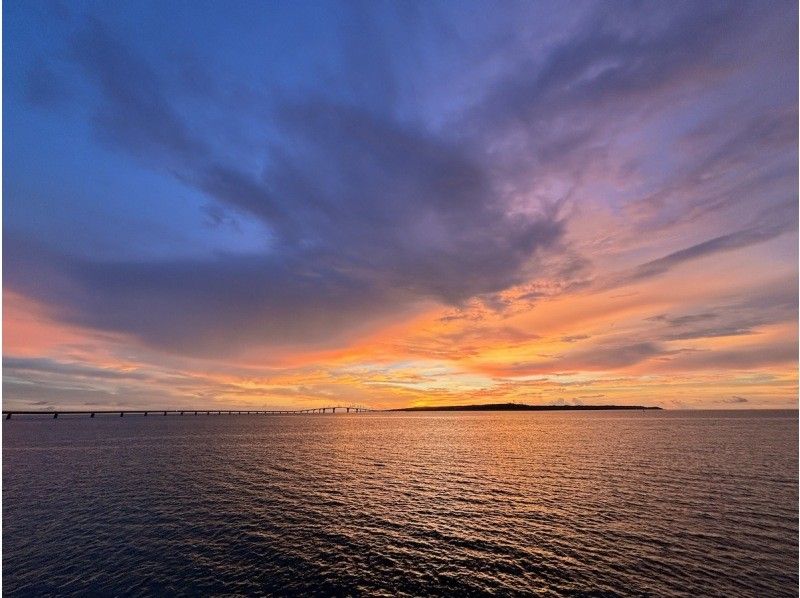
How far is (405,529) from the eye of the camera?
47750 millimetres

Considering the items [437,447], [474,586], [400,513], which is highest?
[437,447]

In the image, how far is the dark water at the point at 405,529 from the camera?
1411 inches

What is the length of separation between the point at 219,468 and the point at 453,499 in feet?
169

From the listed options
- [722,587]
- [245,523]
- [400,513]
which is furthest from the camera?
[400,513]

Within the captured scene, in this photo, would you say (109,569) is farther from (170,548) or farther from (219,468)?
(219,468)

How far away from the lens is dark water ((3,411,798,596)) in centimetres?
3584

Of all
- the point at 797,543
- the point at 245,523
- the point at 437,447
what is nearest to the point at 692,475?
the point at 797,543

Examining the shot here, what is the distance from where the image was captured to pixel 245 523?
49.9 m

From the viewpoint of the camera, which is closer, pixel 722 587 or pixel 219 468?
pixel 722 587

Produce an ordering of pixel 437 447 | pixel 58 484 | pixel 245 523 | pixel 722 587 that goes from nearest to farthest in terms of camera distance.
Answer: pixel 722 587 → pixel 245 523 → pixel 58 484 → pixel 437 447

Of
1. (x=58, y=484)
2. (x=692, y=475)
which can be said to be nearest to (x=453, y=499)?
(x=692, y=475)

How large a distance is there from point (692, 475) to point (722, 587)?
4719cm

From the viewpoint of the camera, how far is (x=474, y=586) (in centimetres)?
3497

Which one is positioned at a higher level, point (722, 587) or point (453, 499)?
point (453, 499)
